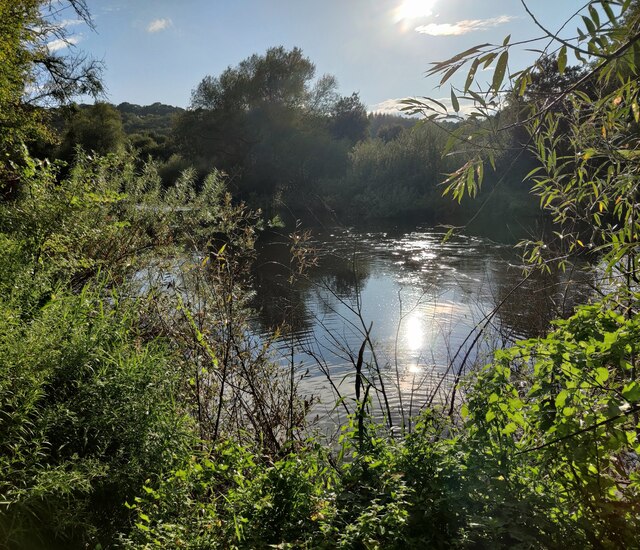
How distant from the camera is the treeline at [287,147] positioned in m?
26.3

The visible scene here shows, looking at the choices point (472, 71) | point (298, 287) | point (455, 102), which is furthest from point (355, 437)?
point (298, 287)

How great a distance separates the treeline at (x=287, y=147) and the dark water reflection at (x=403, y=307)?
31.0 feet

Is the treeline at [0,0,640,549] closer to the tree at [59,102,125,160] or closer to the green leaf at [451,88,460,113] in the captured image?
the green leaf at [451,88,460,113]

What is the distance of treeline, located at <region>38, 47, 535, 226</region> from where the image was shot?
2627cm

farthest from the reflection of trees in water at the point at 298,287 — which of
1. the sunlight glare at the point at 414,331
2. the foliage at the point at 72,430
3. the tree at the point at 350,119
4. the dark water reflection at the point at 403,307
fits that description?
the tree at the point at 350,119

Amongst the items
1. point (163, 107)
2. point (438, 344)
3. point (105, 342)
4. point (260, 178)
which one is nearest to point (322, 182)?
point (260, 178)

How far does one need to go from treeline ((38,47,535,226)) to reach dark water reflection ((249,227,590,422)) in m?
9.44

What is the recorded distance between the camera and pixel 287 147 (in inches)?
1275

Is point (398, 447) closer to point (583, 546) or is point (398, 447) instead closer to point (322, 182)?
point (583, 546)

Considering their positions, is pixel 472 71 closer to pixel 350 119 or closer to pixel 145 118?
pixel 350 119

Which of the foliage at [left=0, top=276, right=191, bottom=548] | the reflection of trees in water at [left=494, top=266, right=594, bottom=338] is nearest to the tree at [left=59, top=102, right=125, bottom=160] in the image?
the reflection of trees in water at [left=494, top=266, right=594, bottom=338]

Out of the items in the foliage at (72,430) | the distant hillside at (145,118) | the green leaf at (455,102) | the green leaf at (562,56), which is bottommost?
the foliage at (72,430)

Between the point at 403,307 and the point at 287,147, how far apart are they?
965 inches

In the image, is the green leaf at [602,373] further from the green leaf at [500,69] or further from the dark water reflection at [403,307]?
the dark water reflection at [403,307]
